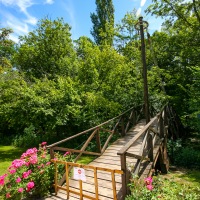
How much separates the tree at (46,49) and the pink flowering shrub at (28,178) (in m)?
10.3

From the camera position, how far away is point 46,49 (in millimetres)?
14938

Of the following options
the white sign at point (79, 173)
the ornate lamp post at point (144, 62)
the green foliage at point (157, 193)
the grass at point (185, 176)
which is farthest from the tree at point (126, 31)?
the green foliage at point (157, 193)

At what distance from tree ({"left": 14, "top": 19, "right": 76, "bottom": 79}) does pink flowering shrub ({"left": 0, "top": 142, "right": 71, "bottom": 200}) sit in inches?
405

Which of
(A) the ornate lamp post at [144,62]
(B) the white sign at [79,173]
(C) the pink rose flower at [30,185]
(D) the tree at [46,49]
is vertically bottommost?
(C) the pink rose flower at [30,185]

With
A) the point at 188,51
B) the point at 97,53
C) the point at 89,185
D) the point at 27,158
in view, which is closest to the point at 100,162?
the point at 89,185

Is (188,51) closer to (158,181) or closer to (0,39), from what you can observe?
(158,181)

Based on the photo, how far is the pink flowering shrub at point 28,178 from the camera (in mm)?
4352

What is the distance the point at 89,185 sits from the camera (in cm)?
487

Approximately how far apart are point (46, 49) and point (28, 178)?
11954 millimetres

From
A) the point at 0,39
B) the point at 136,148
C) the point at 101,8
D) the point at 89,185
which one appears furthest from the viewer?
the point at 101,8

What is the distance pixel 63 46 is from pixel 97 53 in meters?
4.69

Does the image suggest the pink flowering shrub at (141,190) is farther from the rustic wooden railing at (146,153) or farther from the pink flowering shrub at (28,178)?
the pink flowering shrub at (28,178)

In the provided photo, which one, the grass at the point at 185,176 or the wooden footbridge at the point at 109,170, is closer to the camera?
the wooden footbridge at the point at 109,170

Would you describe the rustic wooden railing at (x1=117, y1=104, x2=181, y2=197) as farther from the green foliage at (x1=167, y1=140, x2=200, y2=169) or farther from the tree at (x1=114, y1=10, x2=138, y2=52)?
the tree at (x1=114, y1=10, x2=138, y2=52)
